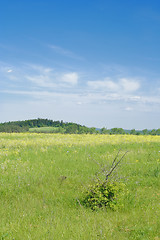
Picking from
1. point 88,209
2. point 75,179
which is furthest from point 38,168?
point 88,209

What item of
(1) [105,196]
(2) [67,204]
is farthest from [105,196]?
(2) [67,204]

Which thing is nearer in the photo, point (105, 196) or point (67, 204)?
point (105, 196)

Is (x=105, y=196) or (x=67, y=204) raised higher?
(x=105, y=196)

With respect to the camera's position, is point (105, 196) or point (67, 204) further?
point (67, 204)

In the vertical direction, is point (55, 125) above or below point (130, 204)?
above

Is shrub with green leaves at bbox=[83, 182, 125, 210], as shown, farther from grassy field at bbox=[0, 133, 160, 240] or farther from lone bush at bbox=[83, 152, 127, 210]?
grassy field at bbox=[0, 133, 160, 240]

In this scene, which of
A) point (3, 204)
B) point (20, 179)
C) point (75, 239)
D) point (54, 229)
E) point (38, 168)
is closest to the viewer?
point (75, 239)

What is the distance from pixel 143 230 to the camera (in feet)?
16.5

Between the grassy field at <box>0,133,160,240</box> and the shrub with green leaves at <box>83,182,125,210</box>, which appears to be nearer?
the grassy field at <box>0,133,160,240</box>

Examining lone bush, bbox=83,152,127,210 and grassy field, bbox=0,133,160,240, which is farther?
lone bush, bbox=83,152,127,210

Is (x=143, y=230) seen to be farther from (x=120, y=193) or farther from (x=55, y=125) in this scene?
(x=55, y=125)

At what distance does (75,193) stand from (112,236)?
317cm

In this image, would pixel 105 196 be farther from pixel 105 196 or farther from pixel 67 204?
pixel 67 204

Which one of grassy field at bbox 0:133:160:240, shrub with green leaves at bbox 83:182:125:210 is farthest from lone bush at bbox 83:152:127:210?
grassy field at bbox 0:133:160:240
